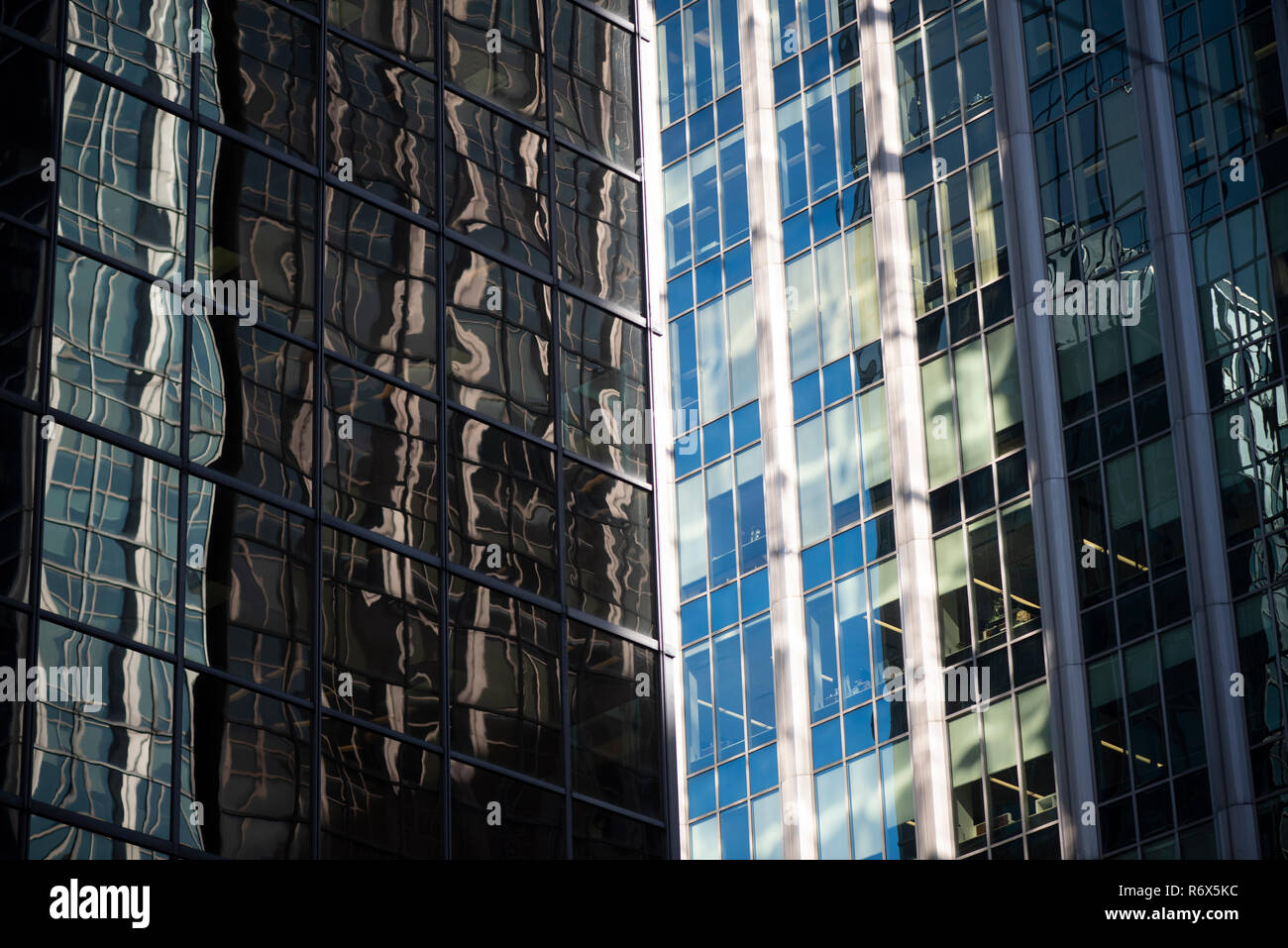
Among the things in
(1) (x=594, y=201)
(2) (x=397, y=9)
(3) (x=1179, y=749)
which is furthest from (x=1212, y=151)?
(2) (x=397, y=9)

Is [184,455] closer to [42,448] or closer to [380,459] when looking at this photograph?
[42,448]

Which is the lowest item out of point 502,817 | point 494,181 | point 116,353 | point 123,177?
point 502,817

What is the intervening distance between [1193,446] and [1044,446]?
511 centimetres

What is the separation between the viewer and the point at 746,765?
62.8m

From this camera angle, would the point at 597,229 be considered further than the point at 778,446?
No

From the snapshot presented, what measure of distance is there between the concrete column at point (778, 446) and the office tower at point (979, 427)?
0.10 m

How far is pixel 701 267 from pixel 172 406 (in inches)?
1656

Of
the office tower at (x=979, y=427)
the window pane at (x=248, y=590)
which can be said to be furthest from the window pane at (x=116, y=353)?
the office tower at (x=979, y=427)

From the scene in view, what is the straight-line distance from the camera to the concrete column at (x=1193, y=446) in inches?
1854

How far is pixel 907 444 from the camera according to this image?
58.8 m

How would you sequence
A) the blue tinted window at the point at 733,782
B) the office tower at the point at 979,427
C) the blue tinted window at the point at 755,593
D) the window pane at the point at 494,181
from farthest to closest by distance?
the blue tinted window at the point at 755,593
the blue tinted window at the point at 733,782
the office tower at the point at 979,427
the window pane at the point at 494,181

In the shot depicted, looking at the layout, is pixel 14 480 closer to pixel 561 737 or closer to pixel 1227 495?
pixel 561 737

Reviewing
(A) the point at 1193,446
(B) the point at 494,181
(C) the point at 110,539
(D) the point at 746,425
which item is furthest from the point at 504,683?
(D) the point at 746,425

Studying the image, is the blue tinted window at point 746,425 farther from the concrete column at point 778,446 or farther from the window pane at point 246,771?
the window pane at point 246,771
